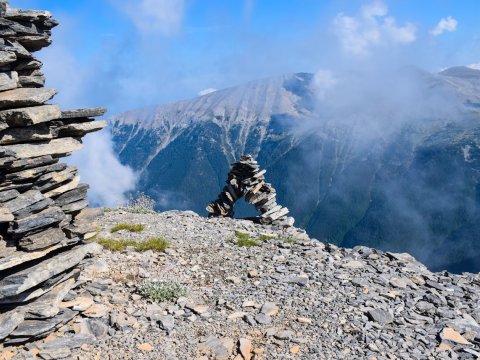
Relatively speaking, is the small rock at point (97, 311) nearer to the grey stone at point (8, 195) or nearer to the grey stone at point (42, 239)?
the grey stone at point (42, 239)

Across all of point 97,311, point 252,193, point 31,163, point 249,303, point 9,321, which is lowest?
point 252,193

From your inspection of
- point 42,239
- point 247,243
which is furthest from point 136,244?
point 42,239

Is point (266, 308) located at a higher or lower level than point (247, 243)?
higher

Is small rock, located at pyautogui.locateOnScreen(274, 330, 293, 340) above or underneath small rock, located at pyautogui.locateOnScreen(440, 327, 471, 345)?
underneath

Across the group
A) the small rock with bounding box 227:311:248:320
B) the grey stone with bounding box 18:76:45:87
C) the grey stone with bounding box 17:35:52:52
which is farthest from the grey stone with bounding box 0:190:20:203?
the small rock with bounding box 227:311:248:320

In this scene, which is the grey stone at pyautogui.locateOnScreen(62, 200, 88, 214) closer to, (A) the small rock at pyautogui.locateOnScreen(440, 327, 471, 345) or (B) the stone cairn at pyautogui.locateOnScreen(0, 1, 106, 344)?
(B) the stone cairn at pyautogui.locateOnScreen(0, 1, 106, 344)

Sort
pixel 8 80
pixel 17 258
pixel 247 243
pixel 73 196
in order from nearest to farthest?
1. pixel 17 258
2. pixel 8 80
3. pixel 73 196
4. pixel 247 243

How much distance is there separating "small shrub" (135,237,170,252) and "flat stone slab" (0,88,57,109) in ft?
26.1

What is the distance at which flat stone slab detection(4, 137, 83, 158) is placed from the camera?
10578 mm

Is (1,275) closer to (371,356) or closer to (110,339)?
(110,339)

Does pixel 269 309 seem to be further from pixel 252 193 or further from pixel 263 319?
pixel 252 193

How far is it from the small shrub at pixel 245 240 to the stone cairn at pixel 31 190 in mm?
8297

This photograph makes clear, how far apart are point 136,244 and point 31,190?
7.30 metres

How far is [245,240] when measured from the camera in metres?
19.6
